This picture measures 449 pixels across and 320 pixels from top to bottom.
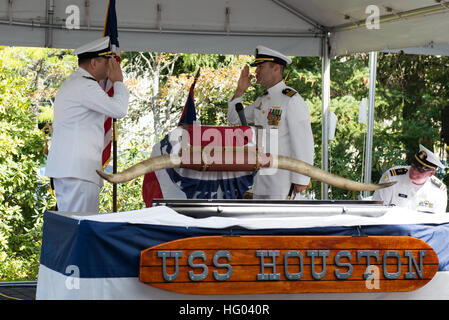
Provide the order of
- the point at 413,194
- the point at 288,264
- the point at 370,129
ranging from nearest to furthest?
the point at 288,264, the point at 413,194, the point at 370,129

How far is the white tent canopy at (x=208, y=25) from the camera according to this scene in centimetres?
563

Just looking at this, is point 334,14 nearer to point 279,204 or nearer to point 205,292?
point 279,204

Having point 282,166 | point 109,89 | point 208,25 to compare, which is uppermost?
point 208,25

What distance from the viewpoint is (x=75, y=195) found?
13.1 ft

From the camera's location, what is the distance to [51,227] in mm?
2949

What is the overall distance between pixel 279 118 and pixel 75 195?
158 cm

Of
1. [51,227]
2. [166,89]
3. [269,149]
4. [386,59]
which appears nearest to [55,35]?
[269,149]

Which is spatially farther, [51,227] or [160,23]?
[160,23]

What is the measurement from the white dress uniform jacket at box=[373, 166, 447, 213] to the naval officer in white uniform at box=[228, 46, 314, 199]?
68cm

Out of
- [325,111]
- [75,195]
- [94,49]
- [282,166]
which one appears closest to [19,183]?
[325,111]

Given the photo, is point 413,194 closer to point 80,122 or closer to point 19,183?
point 80,122

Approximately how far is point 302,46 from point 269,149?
2.75 meters

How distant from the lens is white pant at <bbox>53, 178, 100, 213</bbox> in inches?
157

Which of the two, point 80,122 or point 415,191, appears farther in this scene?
point 415,191
